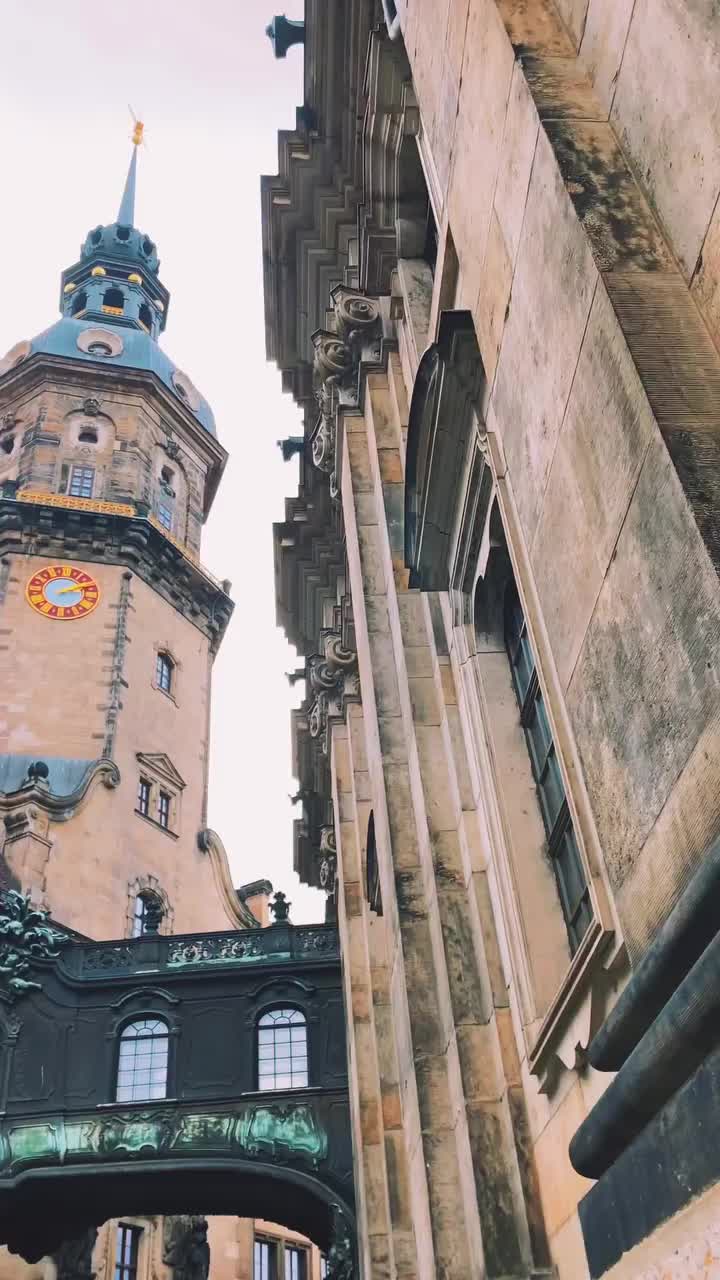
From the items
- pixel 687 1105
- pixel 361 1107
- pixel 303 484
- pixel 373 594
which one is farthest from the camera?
pixel 303 484

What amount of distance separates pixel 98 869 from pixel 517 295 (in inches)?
1225

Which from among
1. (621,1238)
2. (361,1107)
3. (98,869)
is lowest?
(621,1238)

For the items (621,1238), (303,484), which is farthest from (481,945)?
(303,484)

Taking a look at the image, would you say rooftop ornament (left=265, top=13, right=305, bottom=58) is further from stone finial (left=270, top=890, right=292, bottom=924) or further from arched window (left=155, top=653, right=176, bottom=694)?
arched window (left=155, top=653, right=176, bottom=694)

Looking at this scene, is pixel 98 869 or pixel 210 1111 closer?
pixel 210 1111

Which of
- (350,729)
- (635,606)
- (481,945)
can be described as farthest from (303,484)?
(635,606)

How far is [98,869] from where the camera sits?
33031mm

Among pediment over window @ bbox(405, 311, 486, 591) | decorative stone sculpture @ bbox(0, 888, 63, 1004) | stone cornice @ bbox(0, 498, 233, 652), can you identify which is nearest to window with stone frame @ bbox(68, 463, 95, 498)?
stone cornice @ bbox(0, 498, 233, 652)

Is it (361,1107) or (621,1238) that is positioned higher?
(361,1107)

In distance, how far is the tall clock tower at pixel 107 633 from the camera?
33.1 meters

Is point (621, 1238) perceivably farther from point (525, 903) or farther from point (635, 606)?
point (525, 903)

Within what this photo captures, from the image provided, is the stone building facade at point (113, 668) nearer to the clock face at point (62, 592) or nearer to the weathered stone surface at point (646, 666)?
the clock face at point (62, 592)

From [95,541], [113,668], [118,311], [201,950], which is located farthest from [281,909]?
[118,311]

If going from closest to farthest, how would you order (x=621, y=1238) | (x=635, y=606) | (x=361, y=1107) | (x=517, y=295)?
(x=621, y=1238) < (x=635, y=606) < (x=517, y=295) < (x=361, y=1107)
